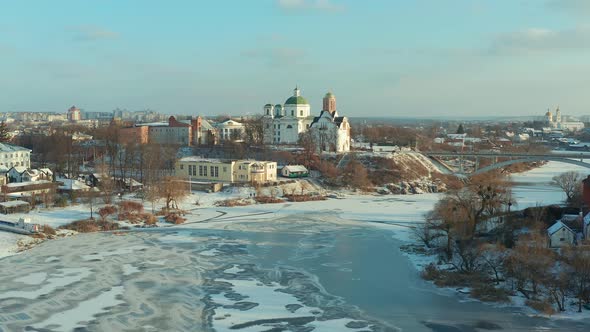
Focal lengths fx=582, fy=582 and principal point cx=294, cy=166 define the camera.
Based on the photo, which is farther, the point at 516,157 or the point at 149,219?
the point at 516,157

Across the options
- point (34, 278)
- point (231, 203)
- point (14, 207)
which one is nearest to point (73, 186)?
point (14, 207)

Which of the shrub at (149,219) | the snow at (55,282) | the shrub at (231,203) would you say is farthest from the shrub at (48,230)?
the shrub at (231,203)

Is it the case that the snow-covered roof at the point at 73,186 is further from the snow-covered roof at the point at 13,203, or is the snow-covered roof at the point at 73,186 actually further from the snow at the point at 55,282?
the snow at the point at 55,282

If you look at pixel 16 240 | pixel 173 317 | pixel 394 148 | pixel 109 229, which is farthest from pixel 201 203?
pixel 394 148

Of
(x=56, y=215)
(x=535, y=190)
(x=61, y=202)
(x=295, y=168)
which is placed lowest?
(x=535, y=190)

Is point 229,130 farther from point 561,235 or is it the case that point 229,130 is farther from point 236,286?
point 236,286

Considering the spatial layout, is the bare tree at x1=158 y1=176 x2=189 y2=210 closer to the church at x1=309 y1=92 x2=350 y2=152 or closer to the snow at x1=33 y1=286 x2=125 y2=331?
the snow at x1=33 y1=286 x2=125 y2=331
